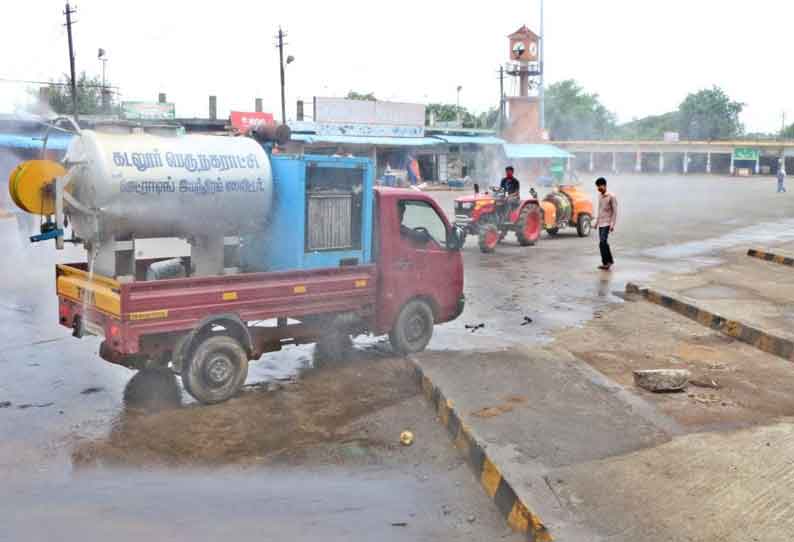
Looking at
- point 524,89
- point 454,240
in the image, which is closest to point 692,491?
point 454,240

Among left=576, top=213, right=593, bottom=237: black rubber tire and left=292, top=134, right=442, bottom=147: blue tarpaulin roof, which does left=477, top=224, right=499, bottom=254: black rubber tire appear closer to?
left=576, top=213, right=593, bottom=237: black rubber tire

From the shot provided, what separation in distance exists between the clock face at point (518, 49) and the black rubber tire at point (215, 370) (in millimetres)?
55390

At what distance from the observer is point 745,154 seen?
72.4m

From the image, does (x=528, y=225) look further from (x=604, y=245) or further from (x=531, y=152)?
(x=531, y=152)

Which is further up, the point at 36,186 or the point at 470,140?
the point at 470,140

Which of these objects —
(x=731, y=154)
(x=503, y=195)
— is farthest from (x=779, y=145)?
(x=503, y=195)

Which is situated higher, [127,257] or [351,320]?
[127,257]

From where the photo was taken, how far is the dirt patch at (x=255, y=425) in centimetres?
612

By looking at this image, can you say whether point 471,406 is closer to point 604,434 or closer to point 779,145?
point 604,434

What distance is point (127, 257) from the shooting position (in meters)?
7.57

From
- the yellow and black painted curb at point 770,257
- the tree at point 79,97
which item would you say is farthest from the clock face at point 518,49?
the yellow and black painted curb at point 770,257

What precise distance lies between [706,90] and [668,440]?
85.2 metres

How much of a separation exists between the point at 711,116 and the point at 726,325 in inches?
3108

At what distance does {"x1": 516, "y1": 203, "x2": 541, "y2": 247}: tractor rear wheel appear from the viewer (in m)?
19.9
